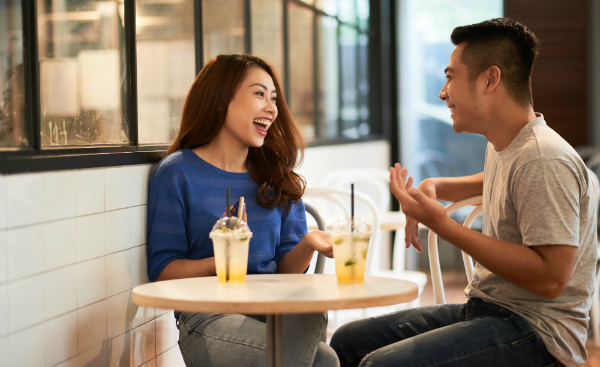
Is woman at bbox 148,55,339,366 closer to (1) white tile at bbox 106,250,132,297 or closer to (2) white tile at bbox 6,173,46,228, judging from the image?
(1) white tile at bbox 106,250,132,297

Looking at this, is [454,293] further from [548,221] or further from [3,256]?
[3,256]

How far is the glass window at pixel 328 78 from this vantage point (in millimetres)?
4676

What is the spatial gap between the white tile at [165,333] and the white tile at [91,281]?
1.26 feet

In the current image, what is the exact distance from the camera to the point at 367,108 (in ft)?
19.8

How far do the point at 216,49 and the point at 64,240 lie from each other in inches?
58.7

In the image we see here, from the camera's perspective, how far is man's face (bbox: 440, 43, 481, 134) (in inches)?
65.8

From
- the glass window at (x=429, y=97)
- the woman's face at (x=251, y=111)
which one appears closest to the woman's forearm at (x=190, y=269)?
the woman's face at (x=251, y=111)

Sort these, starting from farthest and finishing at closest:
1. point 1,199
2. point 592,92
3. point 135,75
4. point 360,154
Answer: point 592,92 < point 360,154 < point 135,75 < point 1,199

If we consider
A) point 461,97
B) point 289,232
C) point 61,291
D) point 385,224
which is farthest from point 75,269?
point 385,224

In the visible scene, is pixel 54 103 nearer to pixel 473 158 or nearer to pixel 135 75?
pixel 135 75

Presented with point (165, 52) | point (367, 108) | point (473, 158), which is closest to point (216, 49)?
point (165, 52)

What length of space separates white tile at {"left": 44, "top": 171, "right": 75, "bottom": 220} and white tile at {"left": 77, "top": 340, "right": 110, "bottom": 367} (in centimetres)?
39

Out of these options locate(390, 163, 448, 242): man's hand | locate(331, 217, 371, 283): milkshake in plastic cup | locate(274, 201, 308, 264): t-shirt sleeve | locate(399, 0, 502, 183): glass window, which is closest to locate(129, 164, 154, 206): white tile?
locate(274, 201, 308, 264): t-shirt sleeve

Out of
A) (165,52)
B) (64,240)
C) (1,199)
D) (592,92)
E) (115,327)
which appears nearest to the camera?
(1,199)
